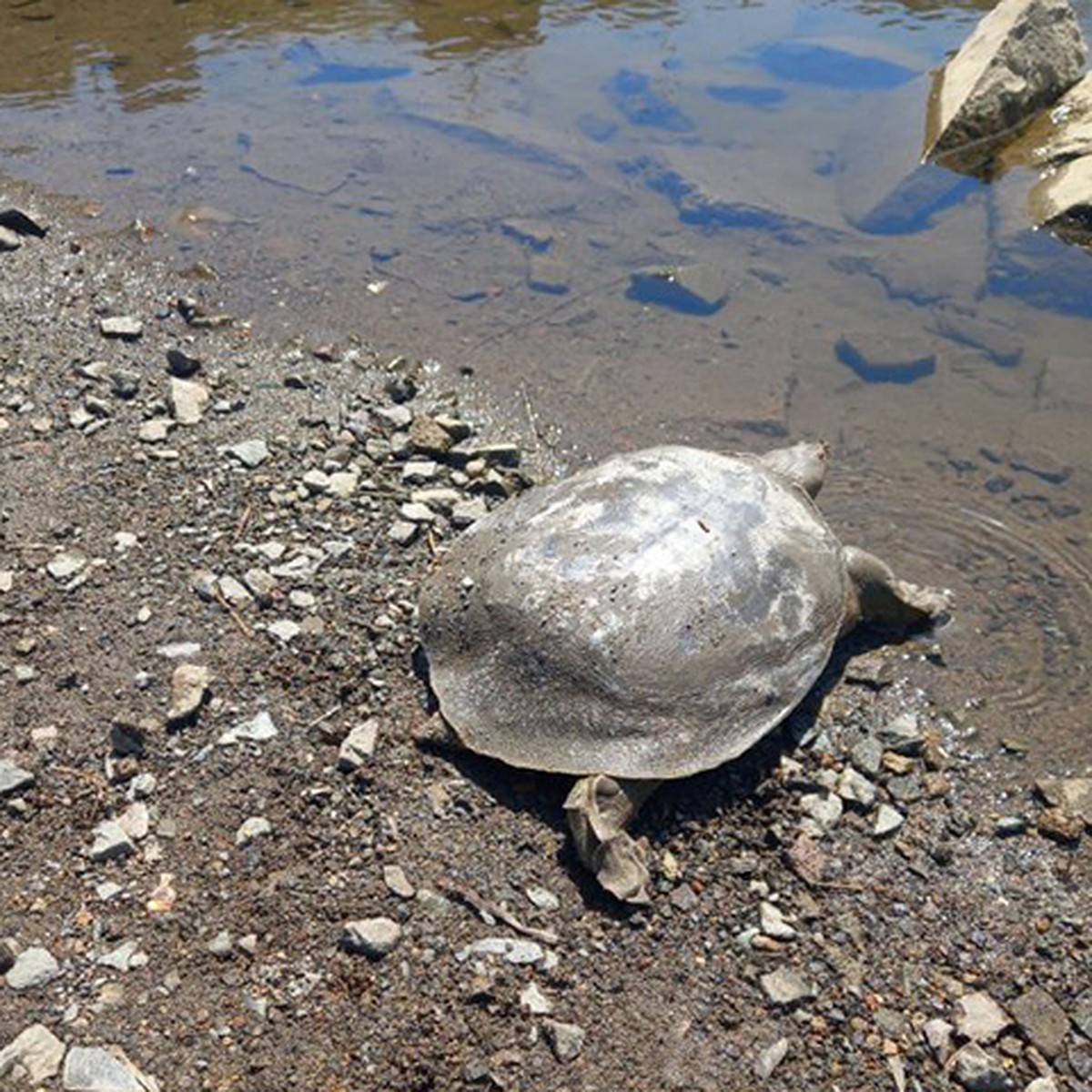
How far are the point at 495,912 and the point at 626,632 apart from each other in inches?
35.3

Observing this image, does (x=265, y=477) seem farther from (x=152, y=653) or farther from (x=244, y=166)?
(x=244, y=166)

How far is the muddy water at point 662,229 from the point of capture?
5.36 m

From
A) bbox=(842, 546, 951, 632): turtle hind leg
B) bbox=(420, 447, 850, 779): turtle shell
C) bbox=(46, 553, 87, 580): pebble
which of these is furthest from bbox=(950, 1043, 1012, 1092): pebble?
bbox=(46, 553, 87, 580): pebble

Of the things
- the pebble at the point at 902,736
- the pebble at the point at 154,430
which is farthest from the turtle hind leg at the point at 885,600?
the pebble at the point at 154,430

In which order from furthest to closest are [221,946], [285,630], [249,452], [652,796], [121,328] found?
[121,328] → [249,452] → [285,630] → [652,796] → [221,946]

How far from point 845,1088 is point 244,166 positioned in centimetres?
752

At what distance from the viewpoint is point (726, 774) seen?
378 cm

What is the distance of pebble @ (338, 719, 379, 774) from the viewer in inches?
143

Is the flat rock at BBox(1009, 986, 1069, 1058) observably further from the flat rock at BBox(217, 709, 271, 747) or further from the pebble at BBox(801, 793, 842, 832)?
the flat rock at BBox(217, 709, 271, 747)

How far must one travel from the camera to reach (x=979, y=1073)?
297cm

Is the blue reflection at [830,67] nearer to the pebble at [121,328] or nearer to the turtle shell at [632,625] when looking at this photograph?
the pebble at [121,328]

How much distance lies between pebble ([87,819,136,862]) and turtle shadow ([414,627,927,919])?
92 cm

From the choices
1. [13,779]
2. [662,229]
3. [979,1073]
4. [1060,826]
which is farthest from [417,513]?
[662,229]

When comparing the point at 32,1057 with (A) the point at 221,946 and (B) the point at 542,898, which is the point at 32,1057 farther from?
(B) the point at 542,898
